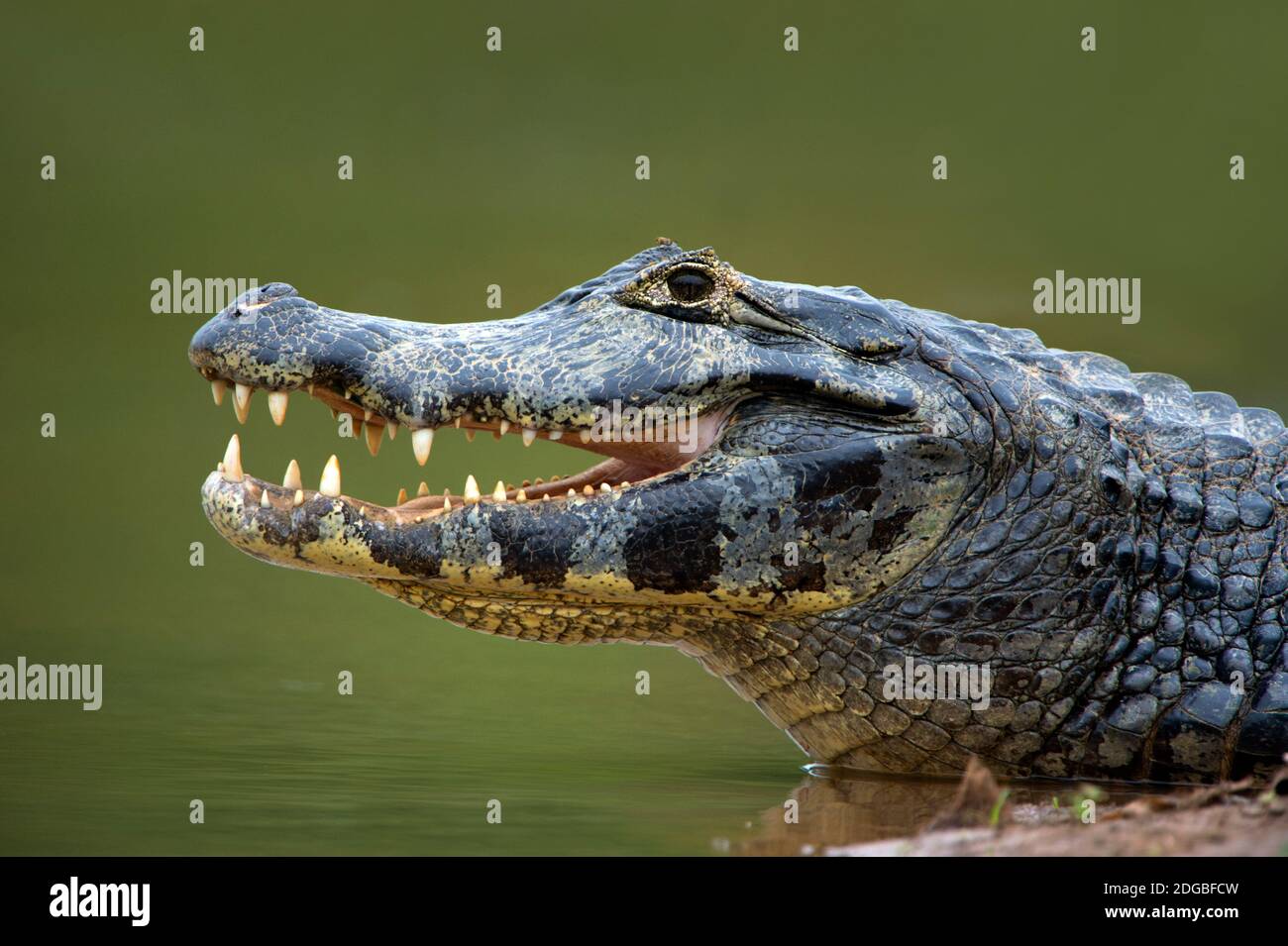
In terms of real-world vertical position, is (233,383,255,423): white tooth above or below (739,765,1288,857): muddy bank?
above

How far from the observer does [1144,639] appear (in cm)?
324

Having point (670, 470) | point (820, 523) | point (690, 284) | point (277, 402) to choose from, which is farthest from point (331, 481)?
point (820, 523)

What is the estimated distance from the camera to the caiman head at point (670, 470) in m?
3.11

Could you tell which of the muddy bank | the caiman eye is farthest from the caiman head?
the muddy bank

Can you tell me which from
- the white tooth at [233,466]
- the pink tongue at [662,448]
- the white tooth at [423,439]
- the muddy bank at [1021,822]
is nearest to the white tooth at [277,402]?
the white tooth at [233,466]

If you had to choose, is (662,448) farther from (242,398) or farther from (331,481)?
(242,398)

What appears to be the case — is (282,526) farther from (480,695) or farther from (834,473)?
(480,695)

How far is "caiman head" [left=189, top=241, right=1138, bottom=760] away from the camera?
3.11 metres

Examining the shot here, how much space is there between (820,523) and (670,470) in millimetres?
414

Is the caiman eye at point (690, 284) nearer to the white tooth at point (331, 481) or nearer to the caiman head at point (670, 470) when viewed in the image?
the caiman head at point (670, 470)

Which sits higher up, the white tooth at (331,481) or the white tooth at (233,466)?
the white tooth at (233,466)

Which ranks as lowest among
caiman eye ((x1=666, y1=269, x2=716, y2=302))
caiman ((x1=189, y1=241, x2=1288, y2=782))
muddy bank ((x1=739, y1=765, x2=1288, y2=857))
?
muddy bank ((x1=739, y1=765, x2=1288, y2=857))

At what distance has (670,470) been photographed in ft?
11.2

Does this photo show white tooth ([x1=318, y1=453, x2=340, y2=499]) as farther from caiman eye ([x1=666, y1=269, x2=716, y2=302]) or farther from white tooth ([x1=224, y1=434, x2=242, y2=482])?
caiman eye ([x1=666, y1=269, x2=716, y2=302])
